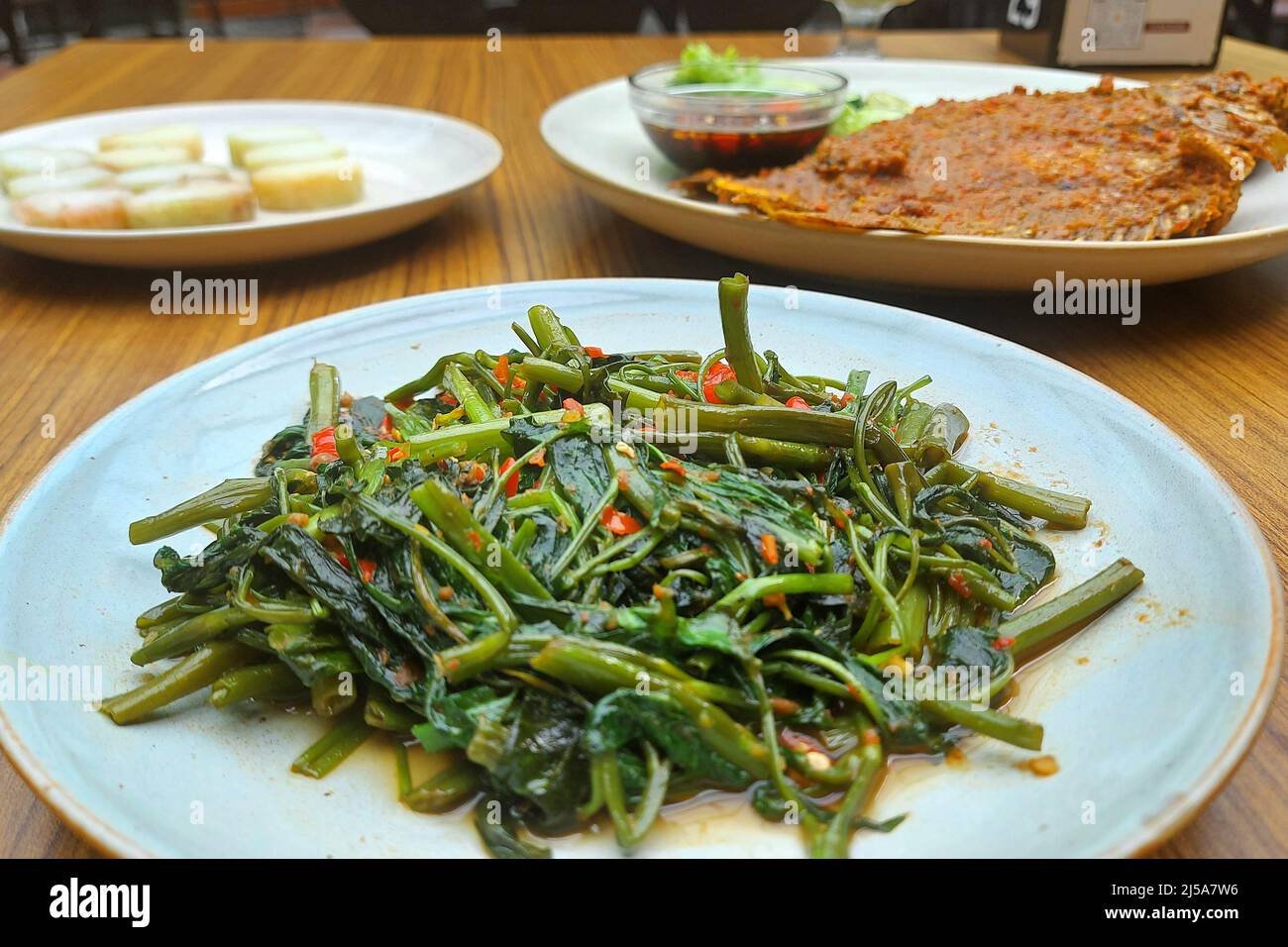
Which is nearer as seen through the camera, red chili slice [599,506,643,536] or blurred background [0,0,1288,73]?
Result: red chili slice [599,506,643,536]

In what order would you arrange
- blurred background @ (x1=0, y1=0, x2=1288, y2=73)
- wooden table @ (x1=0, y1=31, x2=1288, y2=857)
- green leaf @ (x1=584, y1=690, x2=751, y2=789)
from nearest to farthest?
green leaf @ (x1=584, y1=690, x2=751, y2=789) → wooden table @ (x1=0, y1=31, x2=1288, y2=857) → blurred background @ (x1=0, y1=0, x2=1288, y2=73)

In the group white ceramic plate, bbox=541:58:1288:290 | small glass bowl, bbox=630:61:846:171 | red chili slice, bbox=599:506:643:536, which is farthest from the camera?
small glass bowl, bbox=630:61:846:171

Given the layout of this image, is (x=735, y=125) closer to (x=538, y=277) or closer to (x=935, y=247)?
(x=538, y=277)

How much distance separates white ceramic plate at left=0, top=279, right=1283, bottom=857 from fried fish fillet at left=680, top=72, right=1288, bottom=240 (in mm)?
646

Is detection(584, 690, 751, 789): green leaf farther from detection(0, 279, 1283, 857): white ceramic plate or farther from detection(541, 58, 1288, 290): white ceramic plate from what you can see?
detection(541, 58, 1288, 290): white ceramic plate

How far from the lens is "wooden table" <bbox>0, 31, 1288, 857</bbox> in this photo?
5.02ft

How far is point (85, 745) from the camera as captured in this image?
4.50ft

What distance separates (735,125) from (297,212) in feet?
5.01

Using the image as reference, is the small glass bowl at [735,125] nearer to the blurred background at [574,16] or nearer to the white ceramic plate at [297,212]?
the white ceramic plate at [297,212]

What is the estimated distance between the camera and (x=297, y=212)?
3.57m

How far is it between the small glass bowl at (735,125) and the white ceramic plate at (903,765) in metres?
1.33

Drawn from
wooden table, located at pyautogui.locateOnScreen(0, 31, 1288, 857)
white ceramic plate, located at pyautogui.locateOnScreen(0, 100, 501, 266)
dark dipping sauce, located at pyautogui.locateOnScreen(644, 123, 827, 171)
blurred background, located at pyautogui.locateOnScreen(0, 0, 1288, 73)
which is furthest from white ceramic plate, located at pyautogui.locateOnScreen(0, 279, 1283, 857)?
blurred background, located at pyautogui.locateOnScreen(0, 0, 1288, 73)

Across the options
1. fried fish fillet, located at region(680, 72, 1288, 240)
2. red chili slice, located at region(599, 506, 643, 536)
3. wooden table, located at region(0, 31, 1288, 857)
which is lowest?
wooden table, located at region(0, 31, 1288, 857)
